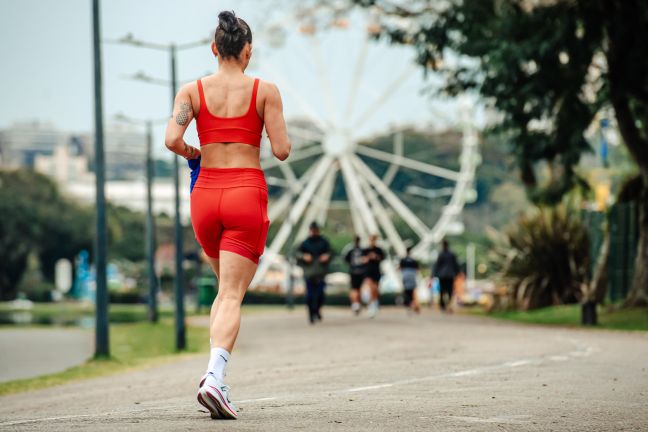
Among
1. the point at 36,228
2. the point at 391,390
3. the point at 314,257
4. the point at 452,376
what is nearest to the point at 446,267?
the point at 314,257

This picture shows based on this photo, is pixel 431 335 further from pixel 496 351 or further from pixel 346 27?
pixel 346 27

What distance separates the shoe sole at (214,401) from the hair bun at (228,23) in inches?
75.3

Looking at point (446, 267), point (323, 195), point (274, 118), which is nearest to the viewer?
point (274, 118)

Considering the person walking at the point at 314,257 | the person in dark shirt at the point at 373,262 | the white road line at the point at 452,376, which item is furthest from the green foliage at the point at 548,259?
the white road line at the point at 452,376

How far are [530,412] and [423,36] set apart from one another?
2203 cm

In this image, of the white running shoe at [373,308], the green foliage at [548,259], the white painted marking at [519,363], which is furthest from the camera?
the green foliage at [548,259]

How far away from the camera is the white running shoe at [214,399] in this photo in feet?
23.0

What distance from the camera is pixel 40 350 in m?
27.0

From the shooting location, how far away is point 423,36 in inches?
1154

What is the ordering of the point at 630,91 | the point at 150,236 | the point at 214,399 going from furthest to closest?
1. the point at 150,236
2. the point at 630,91
3. the point at 214,399

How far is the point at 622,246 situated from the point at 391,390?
783 inches

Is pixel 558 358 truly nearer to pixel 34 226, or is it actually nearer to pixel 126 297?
pixel 126 297

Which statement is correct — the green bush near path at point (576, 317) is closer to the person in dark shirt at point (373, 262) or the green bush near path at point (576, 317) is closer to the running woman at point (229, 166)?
the person in dark shirt at point (373, 262)

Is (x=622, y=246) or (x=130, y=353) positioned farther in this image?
(x=622, y=246)
